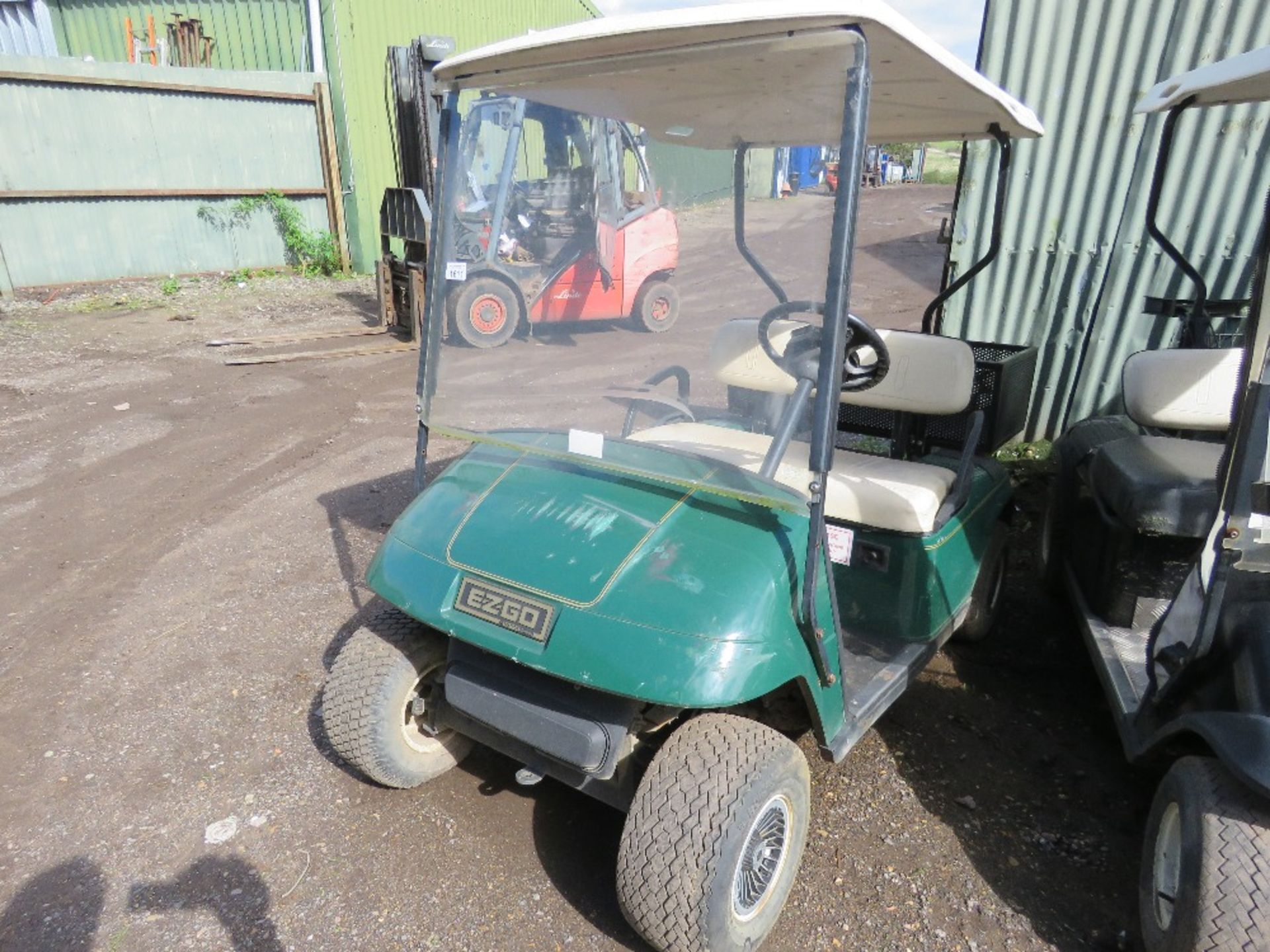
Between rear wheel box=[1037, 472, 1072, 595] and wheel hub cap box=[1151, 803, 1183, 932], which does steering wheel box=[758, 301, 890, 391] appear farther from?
rear wheel box=[1037, 472, 1072, 595]

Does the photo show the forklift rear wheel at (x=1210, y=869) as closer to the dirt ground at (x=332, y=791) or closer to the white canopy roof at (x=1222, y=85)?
the dirt ground at (x=332, y=791)

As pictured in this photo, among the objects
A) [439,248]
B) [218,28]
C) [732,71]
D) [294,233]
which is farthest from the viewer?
[218,28]

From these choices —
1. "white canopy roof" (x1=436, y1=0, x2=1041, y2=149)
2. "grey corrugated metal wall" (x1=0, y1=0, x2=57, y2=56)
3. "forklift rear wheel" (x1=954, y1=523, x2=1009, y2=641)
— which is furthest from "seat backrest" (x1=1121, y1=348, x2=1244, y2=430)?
"grey corrugated metal wall" (x1=0, y1=0, x2=57, y2=56)

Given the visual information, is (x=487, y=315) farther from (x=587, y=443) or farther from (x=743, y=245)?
(x=743, y=245)

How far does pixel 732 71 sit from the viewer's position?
201 centimetres

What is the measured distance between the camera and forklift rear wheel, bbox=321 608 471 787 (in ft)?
7.77

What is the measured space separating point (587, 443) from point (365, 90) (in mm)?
10762

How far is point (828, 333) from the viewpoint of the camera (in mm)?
1921

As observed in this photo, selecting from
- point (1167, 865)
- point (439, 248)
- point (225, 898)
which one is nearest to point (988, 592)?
point (1167, 865)

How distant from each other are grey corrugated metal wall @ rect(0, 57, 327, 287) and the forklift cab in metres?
10.5

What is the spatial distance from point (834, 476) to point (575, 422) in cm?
101

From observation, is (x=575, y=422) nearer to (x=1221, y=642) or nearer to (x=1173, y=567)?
(x=1221, y=642)

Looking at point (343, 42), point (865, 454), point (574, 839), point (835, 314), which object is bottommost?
point (574, 839)

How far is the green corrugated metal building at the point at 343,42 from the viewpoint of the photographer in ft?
36.0
